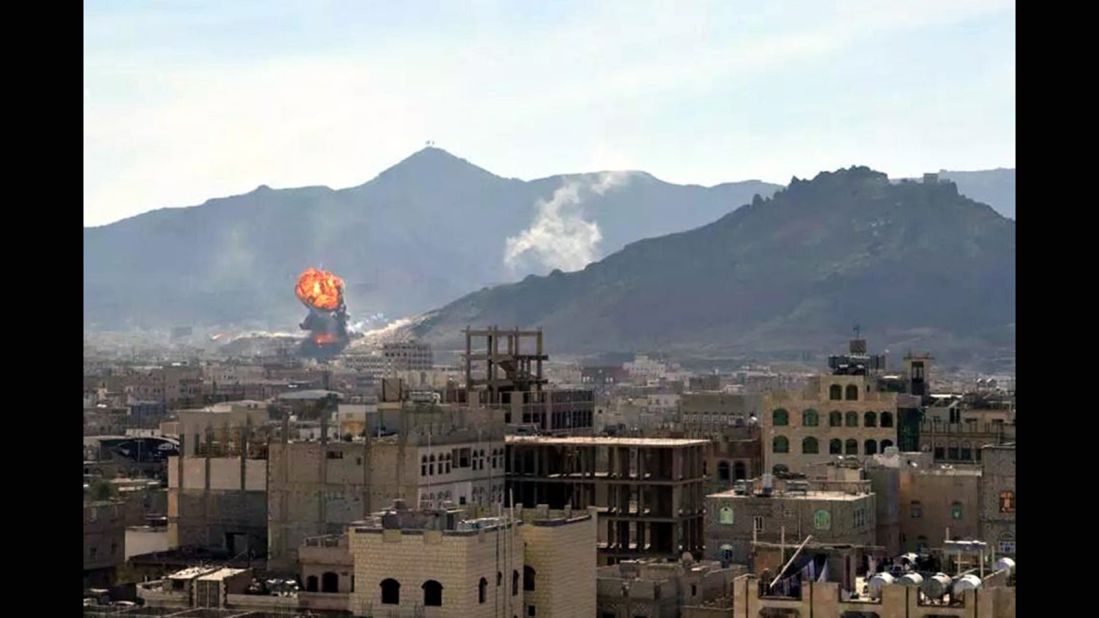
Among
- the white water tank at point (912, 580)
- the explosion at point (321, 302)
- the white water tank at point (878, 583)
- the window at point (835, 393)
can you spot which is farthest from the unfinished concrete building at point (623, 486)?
the explosion at point (321, 302)

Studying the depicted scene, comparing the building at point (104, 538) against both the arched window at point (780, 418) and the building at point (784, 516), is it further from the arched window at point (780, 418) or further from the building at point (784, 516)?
the arched window at point (780, 418)

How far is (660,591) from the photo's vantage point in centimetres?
3328

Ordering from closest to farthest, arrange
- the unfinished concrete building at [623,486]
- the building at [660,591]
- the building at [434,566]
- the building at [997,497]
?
the building at [434,566], the building at [660,591], the building at [997,497], the unfinished concrete building at [623,486]

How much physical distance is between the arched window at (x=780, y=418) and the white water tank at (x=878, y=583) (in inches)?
874

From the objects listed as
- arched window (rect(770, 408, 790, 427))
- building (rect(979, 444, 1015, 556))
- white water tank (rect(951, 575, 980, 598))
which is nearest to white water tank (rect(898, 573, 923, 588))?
white water tank (rect(951, 575, 980, 598))

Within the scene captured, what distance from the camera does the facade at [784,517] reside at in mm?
35594

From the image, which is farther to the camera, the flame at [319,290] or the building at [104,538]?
the flame at [319,290]

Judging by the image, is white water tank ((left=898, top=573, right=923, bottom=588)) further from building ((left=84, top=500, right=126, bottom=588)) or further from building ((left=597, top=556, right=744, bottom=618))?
building ((left=84, top=500, right=126, bottom=588))

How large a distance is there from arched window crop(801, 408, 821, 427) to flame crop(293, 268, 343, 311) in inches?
5598

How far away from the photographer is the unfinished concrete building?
137 feet

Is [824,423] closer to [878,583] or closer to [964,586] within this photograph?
[878,583]

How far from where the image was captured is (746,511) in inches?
1453
